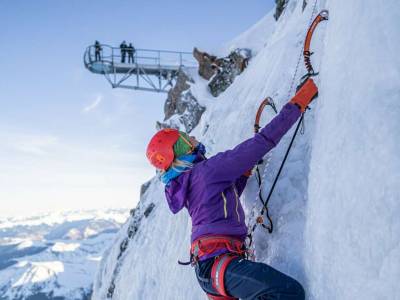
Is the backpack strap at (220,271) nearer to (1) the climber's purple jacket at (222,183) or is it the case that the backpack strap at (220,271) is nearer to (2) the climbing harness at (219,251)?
(2) the climbing harness at (219,251)

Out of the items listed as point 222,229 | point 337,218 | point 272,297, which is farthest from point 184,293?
point 337,218

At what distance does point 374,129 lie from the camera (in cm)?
207

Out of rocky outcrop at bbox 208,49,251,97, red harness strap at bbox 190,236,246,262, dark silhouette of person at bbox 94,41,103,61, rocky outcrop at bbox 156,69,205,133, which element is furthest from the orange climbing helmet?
dark silhouette of person at bbox 94,41,103,61

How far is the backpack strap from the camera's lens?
9.82 feet

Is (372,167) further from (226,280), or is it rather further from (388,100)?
(226,280)

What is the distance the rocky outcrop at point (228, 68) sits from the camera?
12961 mm

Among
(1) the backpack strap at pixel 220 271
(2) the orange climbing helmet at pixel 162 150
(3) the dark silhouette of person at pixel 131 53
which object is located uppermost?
(3) the dark silhouette of person at pixel 131 53

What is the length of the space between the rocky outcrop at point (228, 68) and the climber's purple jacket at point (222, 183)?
32.9 feet

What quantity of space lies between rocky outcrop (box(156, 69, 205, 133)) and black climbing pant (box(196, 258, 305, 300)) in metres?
11.9

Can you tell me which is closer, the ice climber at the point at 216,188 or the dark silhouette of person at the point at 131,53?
the ice climber at the point at 216,188

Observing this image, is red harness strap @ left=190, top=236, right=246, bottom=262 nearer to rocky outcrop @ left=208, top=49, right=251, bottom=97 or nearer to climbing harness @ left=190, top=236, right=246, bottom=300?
climbing harness @ left=190, top=236, right=246, bottom=300

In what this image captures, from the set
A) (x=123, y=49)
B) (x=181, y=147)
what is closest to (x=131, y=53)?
(x=123, y=49)

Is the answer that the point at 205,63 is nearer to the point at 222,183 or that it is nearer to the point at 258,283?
the point at 222,183

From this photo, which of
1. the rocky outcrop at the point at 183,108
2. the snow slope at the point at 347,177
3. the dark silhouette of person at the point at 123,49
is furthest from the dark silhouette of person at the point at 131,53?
the snow slope at the point at 347,177
